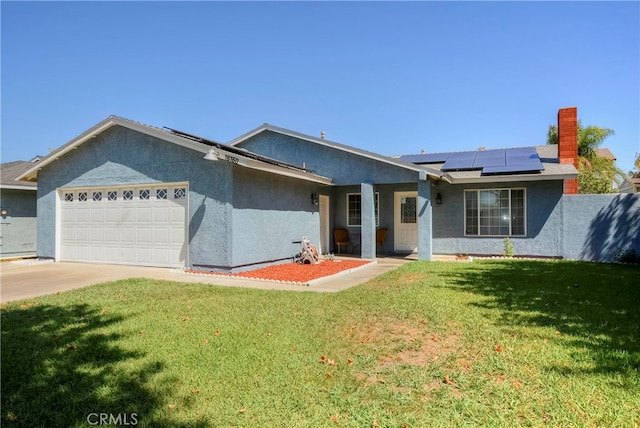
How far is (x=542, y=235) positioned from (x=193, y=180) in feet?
42.7

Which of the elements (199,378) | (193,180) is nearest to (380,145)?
(193,180)

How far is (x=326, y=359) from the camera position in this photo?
4.45 m

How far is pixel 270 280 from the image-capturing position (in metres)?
9.80

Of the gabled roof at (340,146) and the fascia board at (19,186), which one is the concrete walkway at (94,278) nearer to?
the gabled roof at (340,146)

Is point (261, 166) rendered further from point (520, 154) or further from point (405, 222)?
point (520, 154)

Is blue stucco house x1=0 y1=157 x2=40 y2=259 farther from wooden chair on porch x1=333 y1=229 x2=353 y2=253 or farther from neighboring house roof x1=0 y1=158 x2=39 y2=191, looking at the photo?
wooden chair on porch x1=333 y1=229 x2=353 y2=253

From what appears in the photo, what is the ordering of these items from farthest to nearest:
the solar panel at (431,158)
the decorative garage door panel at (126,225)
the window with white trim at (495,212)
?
1. the solar panel at (431,158)
2. the window with white trim at (495,212)
3. the decorative garage door panel at (126,225)

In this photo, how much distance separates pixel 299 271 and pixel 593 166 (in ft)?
77.7

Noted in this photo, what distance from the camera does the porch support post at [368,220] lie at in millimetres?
14148

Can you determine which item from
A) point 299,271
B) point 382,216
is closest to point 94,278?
point 299,271

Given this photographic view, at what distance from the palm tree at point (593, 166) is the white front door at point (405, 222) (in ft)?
46.1

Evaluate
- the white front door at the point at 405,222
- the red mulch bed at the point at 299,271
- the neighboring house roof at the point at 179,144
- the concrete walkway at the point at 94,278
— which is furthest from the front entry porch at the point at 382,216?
the concrete walkway at the point at 94,278

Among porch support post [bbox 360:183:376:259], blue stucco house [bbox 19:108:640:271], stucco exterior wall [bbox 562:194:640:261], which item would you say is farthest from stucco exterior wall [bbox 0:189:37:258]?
stucco exterior wall [bbox 562:194:640:261]

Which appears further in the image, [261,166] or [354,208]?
[354,208]
